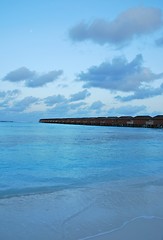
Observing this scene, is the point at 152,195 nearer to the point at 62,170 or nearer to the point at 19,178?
the point at 19,178

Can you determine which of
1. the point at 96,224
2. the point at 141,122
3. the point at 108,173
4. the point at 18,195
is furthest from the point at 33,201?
the point at 141,122

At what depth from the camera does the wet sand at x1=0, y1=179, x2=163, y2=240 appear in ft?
16.3

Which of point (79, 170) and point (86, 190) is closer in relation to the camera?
point (86, 190)

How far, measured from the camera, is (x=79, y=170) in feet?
45.9

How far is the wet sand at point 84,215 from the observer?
4.96 metres

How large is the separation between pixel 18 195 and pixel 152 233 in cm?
436

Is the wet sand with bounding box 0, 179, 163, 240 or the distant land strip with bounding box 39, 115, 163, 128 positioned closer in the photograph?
the wet sand with bounding box 0, 179, 163, 240

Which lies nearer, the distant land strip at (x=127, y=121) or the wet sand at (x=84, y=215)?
the wet sand at (x=84, y=215)

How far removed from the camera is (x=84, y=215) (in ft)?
19.9

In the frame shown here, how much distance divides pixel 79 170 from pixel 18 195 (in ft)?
19.8

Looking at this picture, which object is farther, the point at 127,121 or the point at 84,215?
the point at 127,121

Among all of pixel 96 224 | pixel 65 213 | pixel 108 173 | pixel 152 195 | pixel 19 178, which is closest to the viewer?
pixel 96 224

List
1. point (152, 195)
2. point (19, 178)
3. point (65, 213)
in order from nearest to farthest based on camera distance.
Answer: point (65, 213)
point (152, 195)
point (19, 178)

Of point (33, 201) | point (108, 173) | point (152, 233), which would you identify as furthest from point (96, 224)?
point (108, 173)
